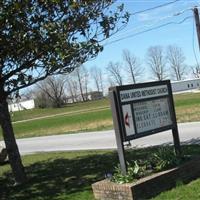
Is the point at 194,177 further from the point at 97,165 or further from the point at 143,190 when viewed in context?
the point at 97,165

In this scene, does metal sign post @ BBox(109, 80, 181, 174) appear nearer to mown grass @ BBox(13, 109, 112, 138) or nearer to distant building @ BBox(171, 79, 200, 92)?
mown grass @ BBox(13, 109, 112, 138)

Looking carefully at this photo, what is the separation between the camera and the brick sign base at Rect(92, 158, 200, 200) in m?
7.61

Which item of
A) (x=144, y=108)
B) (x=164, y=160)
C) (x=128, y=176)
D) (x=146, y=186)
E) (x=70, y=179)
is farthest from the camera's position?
(x=70, y=179)

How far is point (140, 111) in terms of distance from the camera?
885cm

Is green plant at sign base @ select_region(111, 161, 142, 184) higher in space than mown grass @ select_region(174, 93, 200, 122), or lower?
higher

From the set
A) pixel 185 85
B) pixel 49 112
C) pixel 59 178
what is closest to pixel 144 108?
pixel 59 178

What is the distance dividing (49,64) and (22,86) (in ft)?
3.03

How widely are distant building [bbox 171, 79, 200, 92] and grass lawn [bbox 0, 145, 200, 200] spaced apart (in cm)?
10922

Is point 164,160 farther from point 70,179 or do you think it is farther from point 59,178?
point 59,178

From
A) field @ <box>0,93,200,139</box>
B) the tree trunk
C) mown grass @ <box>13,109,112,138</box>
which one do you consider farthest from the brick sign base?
mown grass @ <box>13,109,112,138</box>

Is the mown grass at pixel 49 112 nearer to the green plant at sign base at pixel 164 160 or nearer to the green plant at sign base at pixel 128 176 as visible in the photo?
the green plant at sign base at pixel 164 160

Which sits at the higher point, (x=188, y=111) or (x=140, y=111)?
(x=140, y=111)

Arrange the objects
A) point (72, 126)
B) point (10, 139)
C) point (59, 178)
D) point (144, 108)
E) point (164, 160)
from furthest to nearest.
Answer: point (72, 126)
point (10, 139)
point (59, 178)
point (144, 108)
point (164, 160)

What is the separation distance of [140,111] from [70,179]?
2776mm
